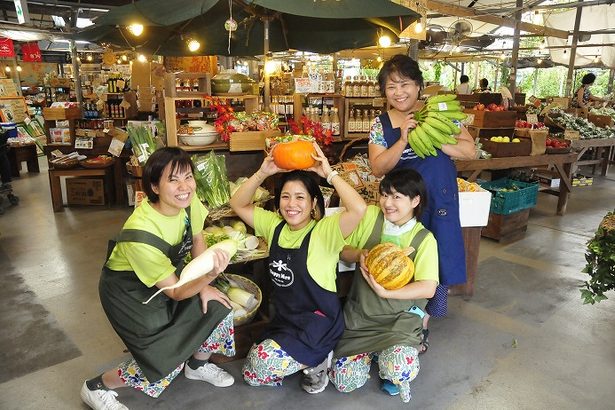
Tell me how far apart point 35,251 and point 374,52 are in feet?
17.8

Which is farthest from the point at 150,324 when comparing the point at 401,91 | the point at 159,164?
the point at 401,91

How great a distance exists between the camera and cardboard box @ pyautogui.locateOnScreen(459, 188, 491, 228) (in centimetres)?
357

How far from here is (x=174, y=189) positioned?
2156 millimetres

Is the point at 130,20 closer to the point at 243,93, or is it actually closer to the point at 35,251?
the point at 243,93

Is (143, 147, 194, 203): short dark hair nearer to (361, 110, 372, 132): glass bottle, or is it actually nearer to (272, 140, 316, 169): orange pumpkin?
(272, 140, 316, 169): orange pumpkin

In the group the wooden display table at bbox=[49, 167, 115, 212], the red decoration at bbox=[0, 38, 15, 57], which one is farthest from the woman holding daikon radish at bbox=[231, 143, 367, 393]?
the red decoration at bbox=[0, 38, 15, 57]

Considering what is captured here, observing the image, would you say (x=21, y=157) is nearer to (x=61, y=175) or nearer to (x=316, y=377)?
(x=61, y=175)

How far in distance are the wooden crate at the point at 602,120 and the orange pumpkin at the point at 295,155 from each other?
9.50 m

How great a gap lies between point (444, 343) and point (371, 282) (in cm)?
110

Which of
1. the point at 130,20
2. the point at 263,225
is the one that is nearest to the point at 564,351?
the point at 263,225

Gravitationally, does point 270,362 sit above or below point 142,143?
below

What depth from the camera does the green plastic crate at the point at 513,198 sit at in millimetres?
5141

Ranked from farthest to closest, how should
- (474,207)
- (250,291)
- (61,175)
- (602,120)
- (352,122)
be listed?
(602,120), (61,175), (352,122), (474,207), (250,291)

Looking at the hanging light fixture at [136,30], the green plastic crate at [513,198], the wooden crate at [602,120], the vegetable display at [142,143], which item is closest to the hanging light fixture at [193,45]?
the hanging light fixture at [136,30]
